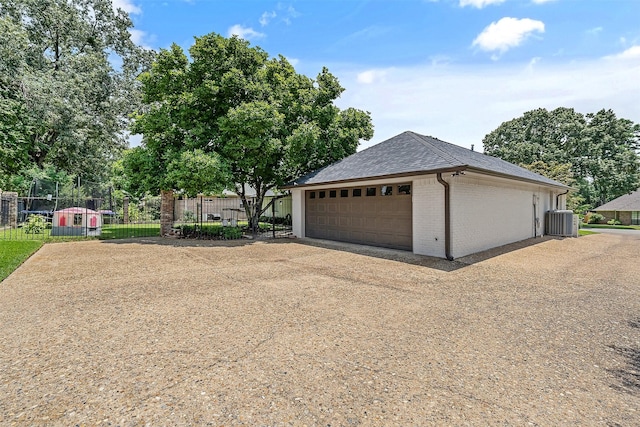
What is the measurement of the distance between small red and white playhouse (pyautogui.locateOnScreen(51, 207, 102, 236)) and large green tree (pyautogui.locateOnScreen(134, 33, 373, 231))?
12.9 ft

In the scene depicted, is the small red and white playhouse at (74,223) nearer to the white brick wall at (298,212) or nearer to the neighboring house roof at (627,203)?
the white brick wall at (298,212)

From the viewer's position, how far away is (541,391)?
8.82 ft

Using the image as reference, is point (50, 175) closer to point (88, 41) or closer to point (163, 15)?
point (88, 41)

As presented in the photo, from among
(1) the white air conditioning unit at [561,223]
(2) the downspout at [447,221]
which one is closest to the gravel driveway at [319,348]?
(2) the downspout at [447,221]

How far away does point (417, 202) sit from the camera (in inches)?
375

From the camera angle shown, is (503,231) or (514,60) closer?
(514,60)

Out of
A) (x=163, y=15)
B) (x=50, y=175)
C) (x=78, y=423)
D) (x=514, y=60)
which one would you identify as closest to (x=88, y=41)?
(x=50, y=175)

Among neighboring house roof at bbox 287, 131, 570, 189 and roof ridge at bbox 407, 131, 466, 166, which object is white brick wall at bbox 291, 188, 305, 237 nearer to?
neighboring house roof at bbox 287, 131, 570, 189

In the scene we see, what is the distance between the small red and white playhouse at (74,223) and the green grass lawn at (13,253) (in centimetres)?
258

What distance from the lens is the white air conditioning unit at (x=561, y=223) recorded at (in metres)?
15.0

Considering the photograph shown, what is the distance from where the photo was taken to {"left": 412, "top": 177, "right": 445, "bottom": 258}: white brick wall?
900cm

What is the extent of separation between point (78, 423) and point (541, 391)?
3.66m

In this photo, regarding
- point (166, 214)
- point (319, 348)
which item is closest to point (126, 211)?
point (166, 214)

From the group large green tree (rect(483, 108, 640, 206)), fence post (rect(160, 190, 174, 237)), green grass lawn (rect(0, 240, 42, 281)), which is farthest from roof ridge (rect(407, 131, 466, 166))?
large green tree (rect(483, 108, 640, 206))
